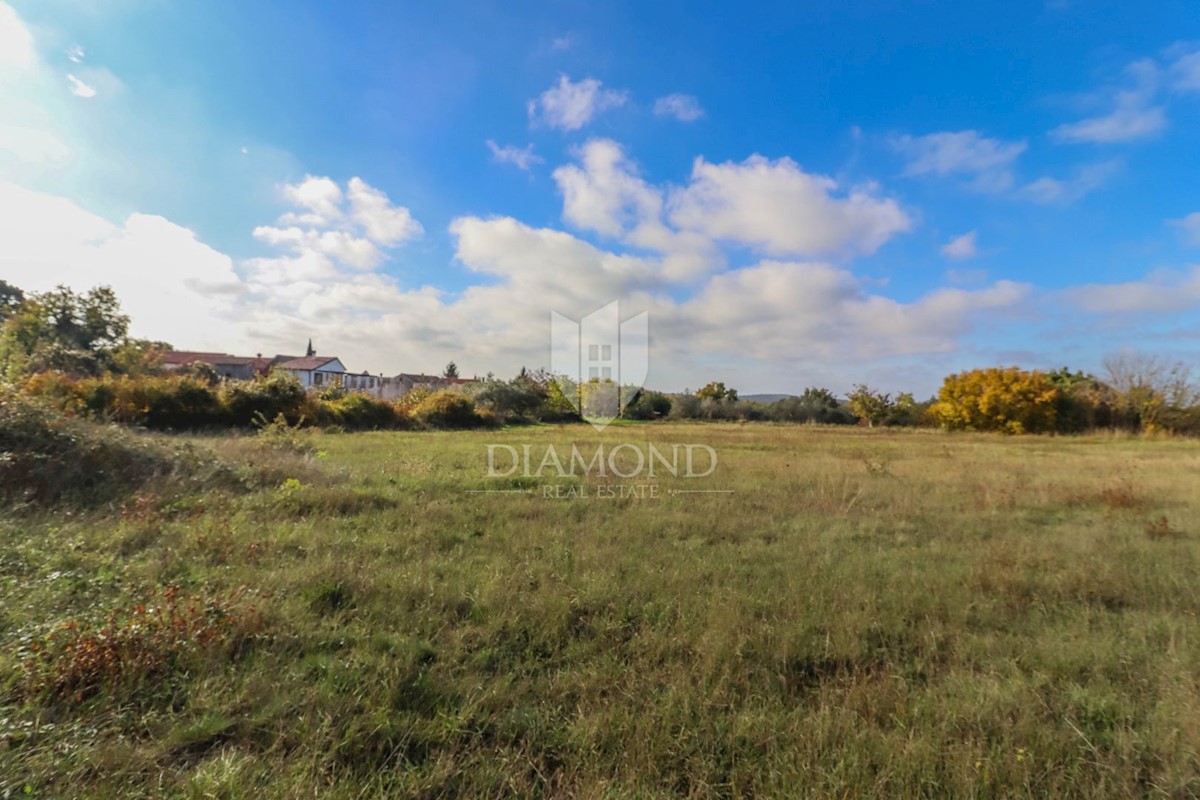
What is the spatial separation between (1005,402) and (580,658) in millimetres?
30693

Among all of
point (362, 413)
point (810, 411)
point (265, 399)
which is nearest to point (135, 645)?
point (265, 399)

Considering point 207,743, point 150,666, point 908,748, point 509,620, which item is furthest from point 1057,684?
point 150,666

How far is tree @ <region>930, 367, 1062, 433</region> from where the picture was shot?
80.3ft

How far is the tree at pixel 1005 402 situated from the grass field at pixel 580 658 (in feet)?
79.2

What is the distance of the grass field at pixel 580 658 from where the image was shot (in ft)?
6.21

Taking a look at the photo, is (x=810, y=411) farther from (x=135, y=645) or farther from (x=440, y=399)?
(x=135, y=645)

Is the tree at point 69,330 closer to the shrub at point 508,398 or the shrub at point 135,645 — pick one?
the shrub at point 508,398

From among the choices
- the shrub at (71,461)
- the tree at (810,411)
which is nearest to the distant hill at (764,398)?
the tree at (810,411)

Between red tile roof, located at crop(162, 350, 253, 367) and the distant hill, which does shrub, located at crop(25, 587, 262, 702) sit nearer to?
the distant hill

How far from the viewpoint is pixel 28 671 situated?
2.19m

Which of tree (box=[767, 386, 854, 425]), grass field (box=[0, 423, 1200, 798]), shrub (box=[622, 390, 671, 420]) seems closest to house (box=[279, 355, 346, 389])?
shrub (box=[622, 390, 671, 420])

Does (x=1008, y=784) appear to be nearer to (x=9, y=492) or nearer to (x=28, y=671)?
(x=28, y=671)

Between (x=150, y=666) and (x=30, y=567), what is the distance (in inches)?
85.8

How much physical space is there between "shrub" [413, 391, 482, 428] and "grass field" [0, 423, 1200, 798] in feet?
55.5
